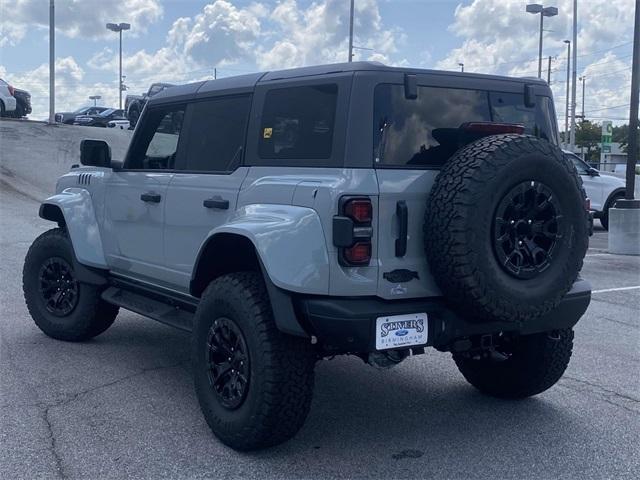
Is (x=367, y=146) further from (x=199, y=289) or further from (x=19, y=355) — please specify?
(x=19, y=355)

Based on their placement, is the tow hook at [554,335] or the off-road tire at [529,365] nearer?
the tow hook at [554,335]

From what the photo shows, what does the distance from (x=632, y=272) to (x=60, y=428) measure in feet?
30.8

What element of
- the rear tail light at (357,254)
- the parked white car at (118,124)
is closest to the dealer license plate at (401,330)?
the rear tail light at (357,254)

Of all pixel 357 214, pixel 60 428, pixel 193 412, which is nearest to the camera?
pixel 357 214

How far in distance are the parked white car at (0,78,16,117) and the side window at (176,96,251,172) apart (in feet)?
80.5

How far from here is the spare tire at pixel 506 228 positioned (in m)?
3.78

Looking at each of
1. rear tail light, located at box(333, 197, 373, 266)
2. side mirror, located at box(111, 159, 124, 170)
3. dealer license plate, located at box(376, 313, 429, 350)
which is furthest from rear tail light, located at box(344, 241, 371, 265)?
side mirror, located at box(111, 159, 124, 170)

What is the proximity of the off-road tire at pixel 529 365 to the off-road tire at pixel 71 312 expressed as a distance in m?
2.96

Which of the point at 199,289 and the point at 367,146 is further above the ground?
the point at 367,146

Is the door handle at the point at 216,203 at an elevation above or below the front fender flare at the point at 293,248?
above

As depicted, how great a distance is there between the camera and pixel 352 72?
411cm

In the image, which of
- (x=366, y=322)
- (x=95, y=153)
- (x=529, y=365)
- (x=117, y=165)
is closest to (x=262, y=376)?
(x=366, y=322)

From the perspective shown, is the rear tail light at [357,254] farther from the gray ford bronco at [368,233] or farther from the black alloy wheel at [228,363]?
the black alloy wheel at [228,363]

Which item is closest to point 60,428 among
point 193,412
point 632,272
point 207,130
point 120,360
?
point 193,412
